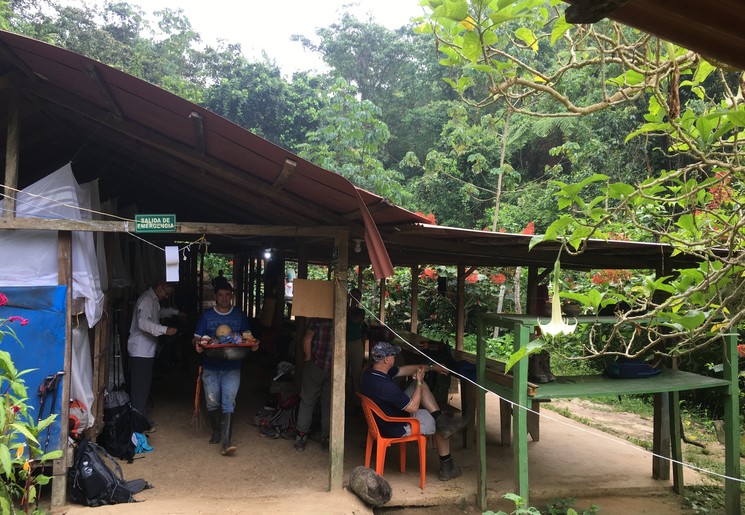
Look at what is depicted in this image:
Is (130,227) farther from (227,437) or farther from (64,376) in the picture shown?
(227,437)

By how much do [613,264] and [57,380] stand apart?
5796 mm

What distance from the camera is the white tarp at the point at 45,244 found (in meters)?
4.18

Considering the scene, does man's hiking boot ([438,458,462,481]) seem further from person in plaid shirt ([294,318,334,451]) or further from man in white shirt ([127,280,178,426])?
man in white shirt ([127,280,178,426])

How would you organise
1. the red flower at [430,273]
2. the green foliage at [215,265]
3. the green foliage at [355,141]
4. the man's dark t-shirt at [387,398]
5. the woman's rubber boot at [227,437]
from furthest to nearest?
the green foliage at [215,265], the red flower at [430,273], the green foliage at [355,141], the woman's rubber boot at [227,437], the man's dark t-shirt at [387,398]

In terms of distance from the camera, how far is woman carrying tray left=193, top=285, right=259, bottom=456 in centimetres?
540

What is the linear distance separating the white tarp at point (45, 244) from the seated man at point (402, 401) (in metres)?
2.55

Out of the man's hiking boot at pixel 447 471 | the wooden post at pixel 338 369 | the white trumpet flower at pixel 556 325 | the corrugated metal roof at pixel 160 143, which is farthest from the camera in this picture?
the man's hiking boot at pixel 447 471

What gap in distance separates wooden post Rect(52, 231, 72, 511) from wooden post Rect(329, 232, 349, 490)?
2131 millimetres

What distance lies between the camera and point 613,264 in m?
6.23

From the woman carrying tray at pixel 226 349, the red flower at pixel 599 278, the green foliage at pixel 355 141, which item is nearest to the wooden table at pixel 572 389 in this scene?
the woman carrying tray at pixel 226 349

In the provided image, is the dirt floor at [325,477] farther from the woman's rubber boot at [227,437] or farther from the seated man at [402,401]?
the seated man at [402,401]

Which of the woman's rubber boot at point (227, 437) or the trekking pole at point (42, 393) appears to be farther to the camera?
the woman's rubber boot at point (227, 437)

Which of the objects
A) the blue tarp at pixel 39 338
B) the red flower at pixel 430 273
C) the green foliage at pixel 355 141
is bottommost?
the blue tarp at pixel 39 338

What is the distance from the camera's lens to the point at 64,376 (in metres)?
4.21
